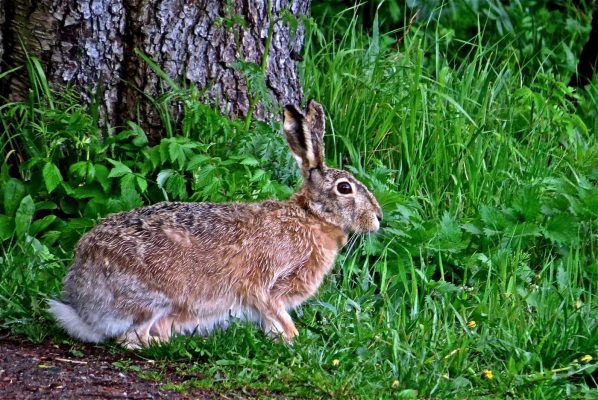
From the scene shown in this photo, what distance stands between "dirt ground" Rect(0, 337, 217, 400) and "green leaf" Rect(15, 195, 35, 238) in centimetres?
102

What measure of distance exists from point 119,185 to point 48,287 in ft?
2.73

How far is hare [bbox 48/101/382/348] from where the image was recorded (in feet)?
17.7

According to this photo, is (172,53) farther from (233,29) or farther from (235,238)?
(235,238)

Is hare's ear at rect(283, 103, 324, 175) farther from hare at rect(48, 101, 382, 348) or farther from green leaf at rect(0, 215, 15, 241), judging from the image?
green leaf at rect(0, 215, 15, 241)

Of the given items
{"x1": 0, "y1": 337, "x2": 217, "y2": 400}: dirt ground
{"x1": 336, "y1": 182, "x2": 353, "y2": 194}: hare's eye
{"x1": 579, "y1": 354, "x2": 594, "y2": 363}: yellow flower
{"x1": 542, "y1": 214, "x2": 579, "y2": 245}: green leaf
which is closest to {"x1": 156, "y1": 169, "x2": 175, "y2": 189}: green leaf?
{"x1": 336, "y1": 182, "x2": 353, "y2": 194}: hare's eye

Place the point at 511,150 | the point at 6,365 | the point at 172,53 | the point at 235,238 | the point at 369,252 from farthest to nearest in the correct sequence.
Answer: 1. the point at 511,150
2. the point at 172,53
3. the point at 369,252
4. the point at 235,238
5. the point at 6,365

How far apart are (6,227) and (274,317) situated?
1765mm

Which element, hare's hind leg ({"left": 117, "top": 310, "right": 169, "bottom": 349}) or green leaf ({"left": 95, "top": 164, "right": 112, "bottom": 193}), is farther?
green leaf ({"left": 95, "top": 164, "right": 112, "bottom": 193})

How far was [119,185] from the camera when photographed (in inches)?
255

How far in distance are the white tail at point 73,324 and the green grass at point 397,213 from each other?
0.37 feet

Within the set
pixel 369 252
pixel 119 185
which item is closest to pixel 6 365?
pixel 119 185

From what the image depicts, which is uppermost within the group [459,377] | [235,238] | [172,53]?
[172,53]

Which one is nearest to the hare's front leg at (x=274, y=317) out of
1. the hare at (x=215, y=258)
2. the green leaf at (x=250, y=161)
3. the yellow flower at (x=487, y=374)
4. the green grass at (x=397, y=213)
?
the hare at (x=215, y=258)

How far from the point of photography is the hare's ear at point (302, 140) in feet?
19.3
